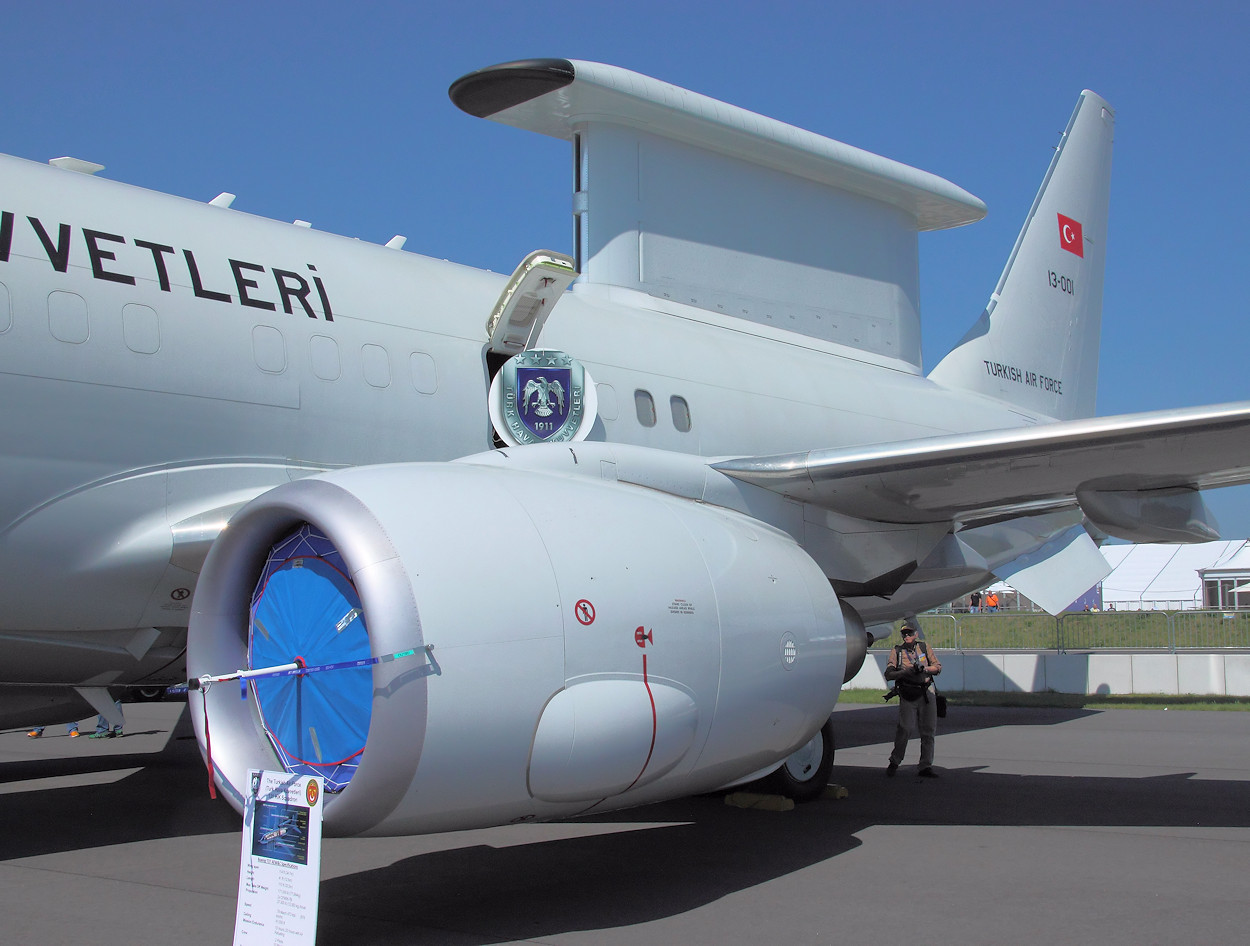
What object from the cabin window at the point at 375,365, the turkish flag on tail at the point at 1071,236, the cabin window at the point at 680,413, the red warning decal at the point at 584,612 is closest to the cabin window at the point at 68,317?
the cabin window at the point at 375,365

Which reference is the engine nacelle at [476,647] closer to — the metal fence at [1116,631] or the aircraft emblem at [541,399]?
the aircraft emblem at [541,399]

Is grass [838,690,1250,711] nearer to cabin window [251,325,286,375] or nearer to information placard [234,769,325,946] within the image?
cabin window [251,325,286,375]

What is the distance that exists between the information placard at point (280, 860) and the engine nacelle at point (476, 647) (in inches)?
6.9

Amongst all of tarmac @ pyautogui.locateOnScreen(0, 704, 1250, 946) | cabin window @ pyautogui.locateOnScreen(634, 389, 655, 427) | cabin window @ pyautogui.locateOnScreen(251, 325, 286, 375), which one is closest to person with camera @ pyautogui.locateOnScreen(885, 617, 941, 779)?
tarmac @ pyautogui.locateOnScreen(0, 704, 1250, 946)

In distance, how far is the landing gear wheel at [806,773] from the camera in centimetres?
922

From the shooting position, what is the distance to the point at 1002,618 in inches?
1031

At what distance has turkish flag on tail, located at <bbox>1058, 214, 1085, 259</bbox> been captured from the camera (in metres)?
14.9

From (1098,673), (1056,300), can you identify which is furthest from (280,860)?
(1098,673)

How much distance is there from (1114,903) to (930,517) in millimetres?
4056

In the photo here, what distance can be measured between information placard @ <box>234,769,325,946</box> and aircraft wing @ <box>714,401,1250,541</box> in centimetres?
421

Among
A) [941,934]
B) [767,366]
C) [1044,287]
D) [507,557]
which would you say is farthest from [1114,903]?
[1044,287]

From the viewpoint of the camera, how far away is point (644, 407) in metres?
9.24

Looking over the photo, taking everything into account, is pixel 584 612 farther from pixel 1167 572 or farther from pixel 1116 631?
pixel 1167 572

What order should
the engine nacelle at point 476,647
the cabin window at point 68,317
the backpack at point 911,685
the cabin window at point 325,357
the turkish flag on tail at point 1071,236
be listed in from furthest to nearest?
the turkish flag on tail at point 1071,236, the backpack at point 911,685, the cabin window at point 325,357, the cabin window at point 68,317, the engine nacelle at point 476,647
